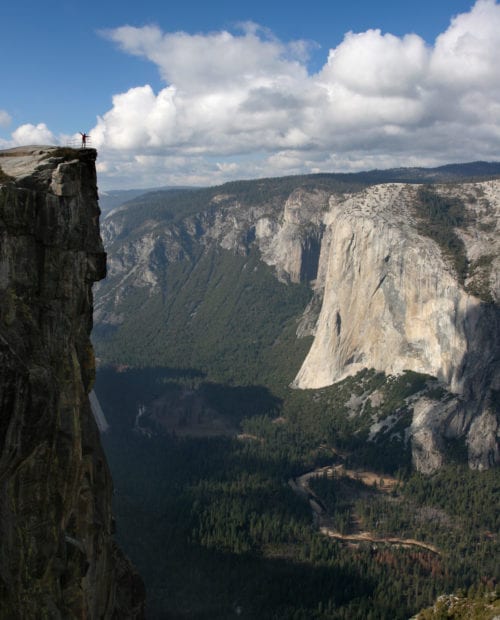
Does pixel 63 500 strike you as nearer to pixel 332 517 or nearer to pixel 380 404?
pixel 332 517

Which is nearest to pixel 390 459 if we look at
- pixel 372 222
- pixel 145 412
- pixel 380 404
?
pixel 380 404

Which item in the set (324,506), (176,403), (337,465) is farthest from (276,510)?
(176,403)

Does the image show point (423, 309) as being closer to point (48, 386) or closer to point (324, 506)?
point (324, 506)

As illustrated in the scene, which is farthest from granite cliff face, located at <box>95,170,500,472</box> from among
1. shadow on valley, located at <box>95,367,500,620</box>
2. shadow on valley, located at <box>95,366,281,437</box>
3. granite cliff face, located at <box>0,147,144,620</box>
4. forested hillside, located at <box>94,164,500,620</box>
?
granite cliff face, located at <box>0,147,144,620</box>

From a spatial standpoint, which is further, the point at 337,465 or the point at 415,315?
the point at 415,315

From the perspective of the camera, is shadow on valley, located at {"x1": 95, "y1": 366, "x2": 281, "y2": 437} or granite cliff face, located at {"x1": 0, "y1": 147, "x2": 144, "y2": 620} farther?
shadow on valley, located at {"x1": 95, "y1": 366, "x2": 281, "y2": 437}

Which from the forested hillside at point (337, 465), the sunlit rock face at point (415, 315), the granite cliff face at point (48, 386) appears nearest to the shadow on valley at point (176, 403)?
the forested hillside at point (337, 465)

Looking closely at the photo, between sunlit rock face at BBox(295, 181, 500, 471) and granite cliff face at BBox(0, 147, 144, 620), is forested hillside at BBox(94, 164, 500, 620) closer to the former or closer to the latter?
sunlit rock face at BBox(295, 181, 500, 471)

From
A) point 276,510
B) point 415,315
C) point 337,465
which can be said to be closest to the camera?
point 276,510
